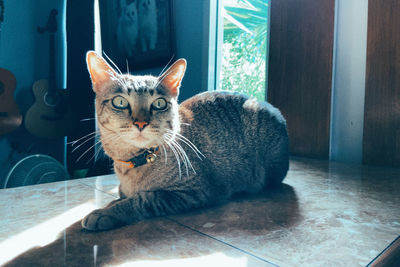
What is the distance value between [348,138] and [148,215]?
4.97 feet

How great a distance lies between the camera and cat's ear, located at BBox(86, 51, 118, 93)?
0.97 metres

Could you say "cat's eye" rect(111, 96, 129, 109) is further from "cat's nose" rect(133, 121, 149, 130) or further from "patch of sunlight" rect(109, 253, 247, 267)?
"patch of sunlight" rect(109, 253, 247, 267)

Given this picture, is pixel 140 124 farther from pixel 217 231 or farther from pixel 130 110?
pixel 217 231

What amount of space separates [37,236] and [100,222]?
0.15 meters

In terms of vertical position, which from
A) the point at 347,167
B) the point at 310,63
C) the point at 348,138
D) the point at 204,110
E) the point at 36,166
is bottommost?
the point at 36,166

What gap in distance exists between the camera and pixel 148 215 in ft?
3.01

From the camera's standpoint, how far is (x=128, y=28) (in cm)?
292

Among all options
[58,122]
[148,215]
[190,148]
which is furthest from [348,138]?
[58,122]

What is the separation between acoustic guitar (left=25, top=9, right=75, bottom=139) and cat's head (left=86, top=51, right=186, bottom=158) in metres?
2.32

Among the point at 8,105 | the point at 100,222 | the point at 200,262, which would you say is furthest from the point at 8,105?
the point at 200,262

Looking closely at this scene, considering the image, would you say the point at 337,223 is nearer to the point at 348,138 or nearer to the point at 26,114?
the point at 348,138

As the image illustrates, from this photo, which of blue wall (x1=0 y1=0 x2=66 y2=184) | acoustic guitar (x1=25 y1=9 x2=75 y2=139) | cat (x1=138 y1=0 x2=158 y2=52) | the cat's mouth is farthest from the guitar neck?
the cat's mouth

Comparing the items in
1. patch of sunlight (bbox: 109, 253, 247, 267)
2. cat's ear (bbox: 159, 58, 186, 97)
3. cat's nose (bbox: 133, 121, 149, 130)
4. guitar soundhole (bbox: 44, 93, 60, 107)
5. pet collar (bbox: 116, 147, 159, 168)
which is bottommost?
patch of sunlight (bbox: 109, 253, 247, 267)

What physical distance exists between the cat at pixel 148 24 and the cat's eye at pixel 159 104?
1.83m
